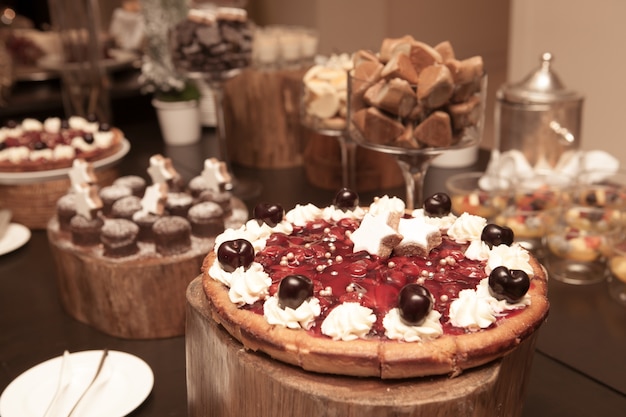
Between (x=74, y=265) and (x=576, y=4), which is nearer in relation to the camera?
(x=74, y=265)

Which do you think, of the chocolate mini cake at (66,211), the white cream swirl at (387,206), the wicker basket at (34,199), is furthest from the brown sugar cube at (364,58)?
the wicker basket at (34,199)

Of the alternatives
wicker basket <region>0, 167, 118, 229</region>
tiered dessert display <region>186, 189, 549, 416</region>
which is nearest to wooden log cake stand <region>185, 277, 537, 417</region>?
tiered dessert display <region>186, 189, 549, 416</region>

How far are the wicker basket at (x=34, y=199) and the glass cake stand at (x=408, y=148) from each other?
977mm

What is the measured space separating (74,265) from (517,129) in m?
1.31

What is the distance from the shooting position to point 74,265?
1515 millimetres

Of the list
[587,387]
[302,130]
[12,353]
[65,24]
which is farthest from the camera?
[65,24]

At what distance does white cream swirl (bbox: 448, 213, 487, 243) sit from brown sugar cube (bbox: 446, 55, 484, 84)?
38cm

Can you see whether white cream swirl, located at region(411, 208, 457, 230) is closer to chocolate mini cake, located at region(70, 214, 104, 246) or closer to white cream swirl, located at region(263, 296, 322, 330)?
white cream swirl, located at region(263, 296, 322, 330)

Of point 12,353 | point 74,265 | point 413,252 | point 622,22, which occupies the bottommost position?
point 12,353

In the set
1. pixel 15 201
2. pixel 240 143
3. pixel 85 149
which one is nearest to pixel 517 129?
pixel 240 143

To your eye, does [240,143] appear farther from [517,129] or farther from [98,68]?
[517,129]

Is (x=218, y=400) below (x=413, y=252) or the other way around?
below

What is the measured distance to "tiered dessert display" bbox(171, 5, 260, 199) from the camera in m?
2.17

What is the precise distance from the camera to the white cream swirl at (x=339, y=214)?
4.04 feet
